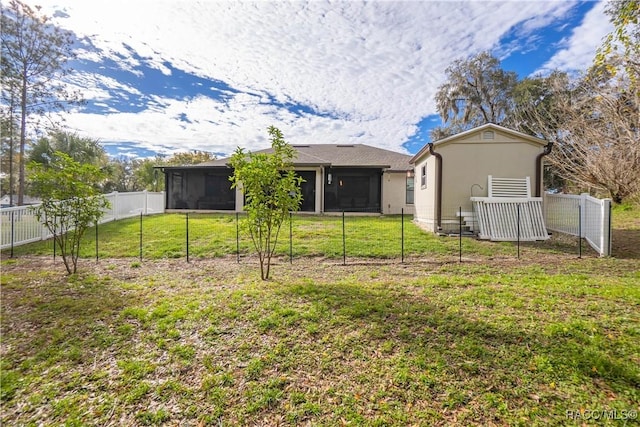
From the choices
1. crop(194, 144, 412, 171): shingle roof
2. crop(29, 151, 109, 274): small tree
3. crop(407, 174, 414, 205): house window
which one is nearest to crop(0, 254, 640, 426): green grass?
crop(29, 151, 109, 274): small tree

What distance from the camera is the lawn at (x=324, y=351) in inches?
83.5

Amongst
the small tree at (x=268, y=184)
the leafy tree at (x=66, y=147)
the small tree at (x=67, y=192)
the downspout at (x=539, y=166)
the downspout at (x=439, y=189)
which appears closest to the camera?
the small tree at (x=268, y=184)

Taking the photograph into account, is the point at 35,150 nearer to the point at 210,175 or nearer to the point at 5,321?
the point at 210,175

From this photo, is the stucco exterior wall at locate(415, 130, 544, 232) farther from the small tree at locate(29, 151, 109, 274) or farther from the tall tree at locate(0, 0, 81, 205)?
the tall tree at locate(0, 0, 81, 205)

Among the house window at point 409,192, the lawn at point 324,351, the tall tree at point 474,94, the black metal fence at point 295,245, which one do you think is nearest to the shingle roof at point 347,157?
the house window at point 409,192

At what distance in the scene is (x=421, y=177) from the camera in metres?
11.4

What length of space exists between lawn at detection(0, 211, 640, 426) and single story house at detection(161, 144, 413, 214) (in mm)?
10109

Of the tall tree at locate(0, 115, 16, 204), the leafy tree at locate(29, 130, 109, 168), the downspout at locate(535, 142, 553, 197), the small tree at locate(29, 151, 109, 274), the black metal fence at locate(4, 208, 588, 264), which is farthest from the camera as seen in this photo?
the leafy tree at locate(29, 130, 109, 168)

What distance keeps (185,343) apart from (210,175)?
13.6 meters

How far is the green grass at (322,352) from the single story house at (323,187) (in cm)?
1034

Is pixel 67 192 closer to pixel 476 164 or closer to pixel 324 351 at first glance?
pixel 324 351

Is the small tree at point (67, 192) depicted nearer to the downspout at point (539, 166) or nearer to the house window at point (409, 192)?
the downspout at point (539, 166)

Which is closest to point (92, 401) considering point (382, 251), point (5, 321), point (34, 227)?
point (5, 321)

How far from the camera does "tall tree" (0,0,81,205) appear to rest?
15016 millimetres
